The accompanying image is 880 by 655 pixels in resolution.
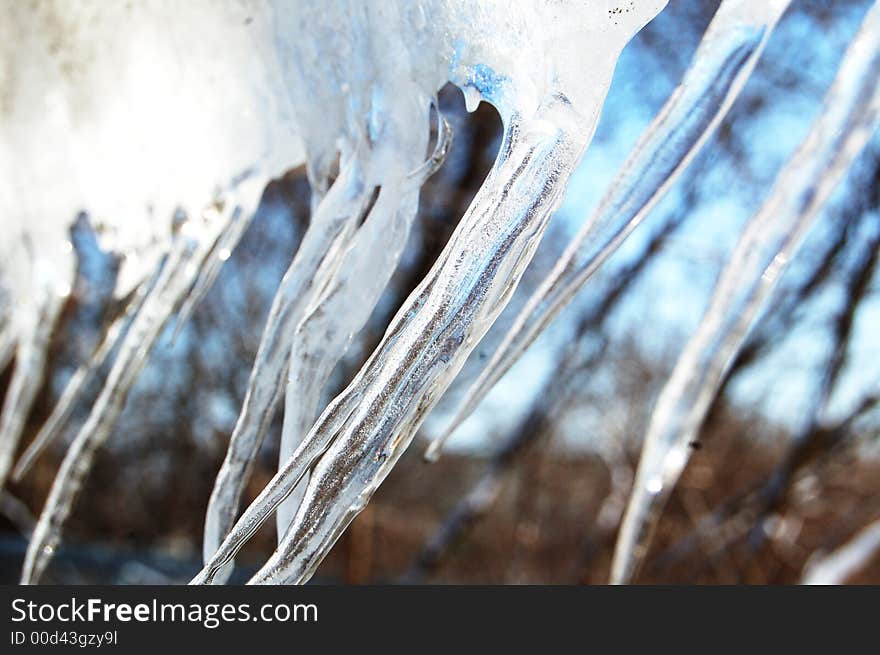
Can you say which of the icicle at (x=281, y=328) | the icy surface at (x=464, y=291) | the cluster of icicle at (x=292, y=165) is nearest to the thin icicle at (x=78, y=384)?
the cluster of icicle at (x=292, y=165)

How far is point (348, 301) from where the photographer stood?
549 mm

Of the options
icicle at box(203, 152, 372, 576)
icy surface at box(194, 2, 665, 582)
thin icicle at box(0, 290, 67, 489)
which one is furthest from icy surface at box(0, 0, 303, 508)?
icy surface at box(194, 2, 665, 582)

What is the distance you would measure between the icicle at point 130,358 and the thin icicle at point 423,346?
0.39 m

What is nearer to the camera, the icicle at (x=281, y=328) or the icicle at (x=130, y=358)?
the icicle at (x=281, y=328)

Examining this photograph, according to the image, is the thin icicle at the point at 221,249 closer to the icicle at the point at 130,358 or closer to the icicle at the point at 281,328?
the icicle at the point at 130,358

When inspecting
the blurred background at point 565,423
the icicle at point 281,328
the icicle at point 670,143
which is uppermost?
the icicle at point 670,143

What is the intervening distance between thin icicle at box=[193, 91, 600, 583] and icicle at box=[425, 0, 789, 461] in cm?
5

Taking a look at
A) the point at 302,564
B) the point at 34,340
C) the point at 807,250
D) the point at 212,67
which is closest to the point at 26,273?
the point at 34,340

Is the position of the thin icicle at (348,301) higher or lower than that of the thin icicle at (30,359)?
higher

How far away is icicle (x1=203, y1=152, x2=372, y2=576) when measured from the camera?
0.59m

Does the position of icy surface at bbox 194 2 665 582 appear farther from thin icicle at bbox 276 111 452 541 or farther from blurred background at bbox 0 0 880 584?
blurred background at bbox 0 0 880 584

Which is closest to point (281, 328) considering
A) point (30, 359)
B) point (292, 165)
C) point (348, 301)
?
point (348, 301)

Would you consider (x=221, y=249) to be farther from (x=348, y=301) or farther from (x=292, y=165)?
(x=348, y=301)

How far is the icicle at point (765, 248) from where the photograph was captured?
0.46 metres
